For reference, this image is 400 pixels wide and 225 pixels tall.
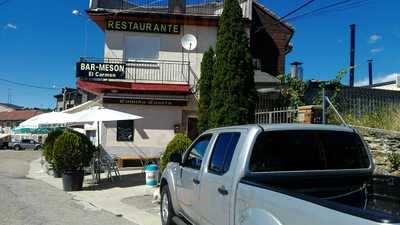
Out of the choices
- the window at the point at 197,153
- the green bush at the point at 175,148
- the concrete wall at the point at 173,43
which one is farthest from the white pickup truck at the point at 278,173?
the concrete wall at the point at 173,43

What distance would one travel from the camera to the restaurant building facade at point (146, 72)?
915 inches

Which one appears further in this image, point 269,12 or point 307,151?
point 269,12

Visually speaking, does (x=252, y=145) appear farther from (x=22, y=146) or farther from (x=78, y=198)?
(x=22, y=146)

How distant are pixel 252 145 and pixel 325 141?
96 centimetres

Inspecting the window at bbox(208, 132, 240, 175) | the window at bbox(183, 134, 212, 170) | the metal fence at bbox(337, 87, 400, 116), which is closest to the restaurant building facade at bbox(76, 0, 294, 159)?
the metal fence at bbox(337, 87, 400, 116)

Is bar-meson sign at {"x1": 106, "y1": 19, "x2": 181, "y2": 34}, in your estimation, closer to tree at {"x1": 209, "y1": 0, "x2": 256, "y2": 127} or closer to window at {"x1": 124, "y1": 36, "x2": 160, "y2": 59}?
window at {"x1": 124, "y1": 36, "x2": 160, "y2": 59}

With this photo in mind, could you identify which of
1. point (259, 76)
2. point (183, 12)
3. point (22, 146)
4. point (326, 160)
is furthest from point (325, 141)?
point (22, 146)

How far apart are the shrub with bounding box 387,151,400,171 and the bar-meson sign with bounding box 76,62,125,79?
14617mm

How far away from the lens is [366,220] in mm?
3199

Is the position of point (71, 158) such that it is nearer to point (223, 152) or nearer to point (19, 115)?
point (223, 152)

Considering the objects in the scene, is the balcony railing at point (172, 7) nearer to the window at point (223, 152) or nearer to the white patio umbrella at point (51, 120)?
the white patio umbrella at point (51, 120)

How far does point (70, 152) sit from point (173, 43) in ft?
33.8

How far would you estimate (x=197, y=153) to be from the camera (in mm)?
7348

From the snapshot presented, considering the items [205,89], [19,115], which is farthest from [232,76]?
[19,115]
